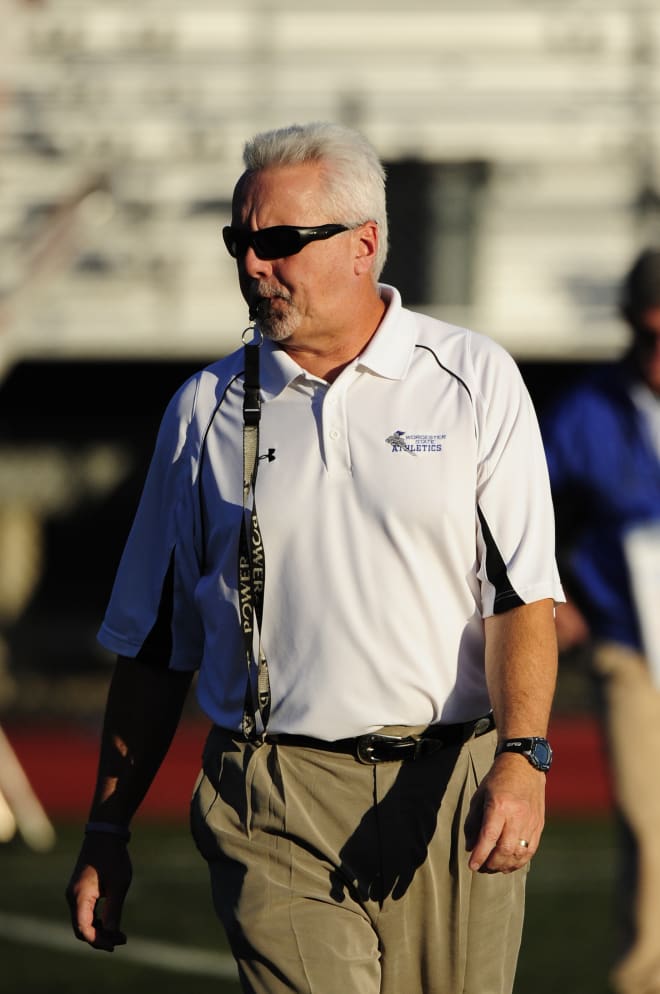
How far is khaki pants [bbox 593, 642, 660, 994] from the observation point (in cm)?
482

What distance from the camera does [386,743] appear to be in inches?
117

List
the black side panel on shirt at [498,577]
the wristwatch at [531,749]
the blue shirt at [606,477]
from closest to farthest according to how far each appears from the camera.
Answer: the wristwatch at [531,749] → the black side panel on shirt at [498,577] → the blue shirt at [606,477]

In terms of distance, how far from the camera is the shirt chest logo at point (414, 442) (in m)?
2.96

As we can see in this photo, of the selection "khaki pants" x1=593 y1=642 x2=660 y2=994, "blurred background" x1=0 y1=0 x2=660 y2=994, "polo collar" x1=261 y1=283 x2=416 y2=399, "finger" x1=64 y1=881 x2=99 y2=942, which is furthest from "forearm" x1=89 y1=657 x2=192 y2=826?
"blurred background" x1=0 y1=0 x2=660 y2=994

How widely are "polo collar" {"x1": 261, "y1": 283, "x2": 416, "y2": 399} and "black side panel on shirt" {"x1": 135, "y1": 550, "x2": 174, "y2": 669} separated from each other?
0.39 m

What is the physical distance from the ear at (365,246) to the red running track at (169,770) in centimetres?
577

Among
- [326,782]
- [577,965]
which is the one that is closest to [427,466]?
[326,782]

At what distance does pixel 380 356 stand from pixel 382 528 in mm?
301

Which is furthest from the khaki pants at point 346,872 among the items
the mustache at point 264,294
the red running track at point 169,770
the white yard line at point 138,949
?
the red running track at point 169,770

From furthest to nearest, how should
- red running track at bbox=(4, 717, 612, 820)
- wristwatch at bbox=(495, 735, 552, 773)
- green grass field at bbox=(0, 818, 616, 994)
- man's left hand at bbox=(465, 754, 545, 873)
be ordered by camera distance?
red running track at bbox=(4, 717, 612, 820) → green grass field at bbox=(0, 818, 616, 994) → wristwatch at bbox=(495, 735, 552, 773) → man's left hand at bbox=(465, 754, 545, 873)

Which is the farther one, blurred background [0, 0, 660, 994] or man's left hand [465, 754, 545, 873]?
blurred background [0, 0, 660, 994]

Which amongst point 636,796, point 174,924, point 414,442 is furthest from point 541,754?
point 174,924

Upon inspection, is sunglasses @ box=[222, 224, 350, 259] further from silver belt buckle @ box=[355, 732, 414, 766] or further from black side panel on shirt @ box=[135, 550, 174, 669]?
silver belt buckle @ box=[355, 732, 414, 766]

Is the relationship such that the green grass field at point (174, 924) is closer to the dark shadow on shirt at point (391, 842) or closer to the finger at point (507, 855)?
the dark shadow on shirt at point (391, 842)
